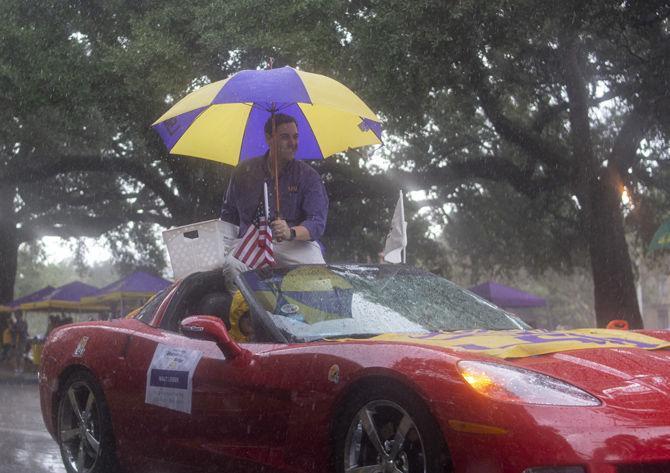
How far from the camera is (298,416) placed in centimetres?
408

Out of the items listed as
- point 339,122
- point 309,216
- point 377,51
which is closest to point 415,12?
point 377,51

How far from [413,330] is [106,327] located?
195 centimetres

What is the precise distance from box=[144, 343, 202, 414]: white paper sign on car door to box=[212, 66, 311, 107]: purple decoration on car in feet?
5.51

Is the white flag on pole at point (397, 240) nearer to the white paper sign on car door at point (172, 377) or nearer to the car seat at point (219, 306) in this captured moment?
the car seat at point (219, 306)

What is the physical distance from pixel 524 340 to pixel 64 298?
27.7 metres

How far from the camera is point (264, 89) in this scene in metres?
6.09

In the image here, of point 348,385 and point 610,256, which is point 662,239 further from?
point 348,385

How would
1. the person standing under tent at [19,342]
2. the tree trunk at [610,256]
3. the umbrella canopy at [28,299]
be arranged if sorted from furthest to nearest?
the umbrella canopy at [28,299] → the person standing under tent at [19,342] → the tree trunk at [610,256]

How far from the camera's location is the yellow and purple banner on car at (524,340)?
389 centimetres

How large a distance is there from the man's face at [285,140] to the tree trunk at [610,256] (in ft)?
39.3

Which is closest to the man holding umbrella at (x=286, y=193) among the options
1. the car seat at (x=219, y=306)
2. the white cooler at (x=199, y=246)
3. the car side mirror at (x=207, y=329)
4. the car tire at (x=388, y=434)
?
the white cooler at (x=199, y=246)

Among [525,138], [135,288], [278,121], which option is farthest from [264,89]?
[135,288]

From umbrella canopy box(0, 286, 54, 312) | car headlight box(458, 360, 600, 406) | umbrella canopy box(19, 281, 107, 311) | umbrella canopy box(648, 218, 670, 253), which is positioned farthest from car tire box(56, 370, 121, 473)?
umbrella canopy box(0, 286, 54, 312)

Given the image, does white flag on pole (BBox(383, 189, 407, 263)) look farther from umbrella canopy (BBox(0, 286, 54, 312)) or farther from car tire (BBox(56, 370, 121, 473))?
umbrella canopy (BBox(0, 286, 54, 312))
